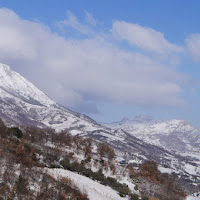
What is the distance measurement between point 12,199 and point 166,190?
178 ft

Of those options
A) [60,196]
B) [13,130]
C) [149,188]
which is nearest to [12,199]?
[60,196]

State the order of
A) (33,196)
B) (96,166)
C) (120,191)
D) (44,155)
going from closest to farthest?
(33,196)
(120,191)
(44,155)
(96,166)

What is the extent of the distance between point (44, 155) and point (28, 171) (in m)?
15.2

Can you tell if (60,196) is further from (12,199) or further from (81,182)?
(81,182)

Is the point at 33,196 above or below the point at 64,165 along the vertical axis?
below

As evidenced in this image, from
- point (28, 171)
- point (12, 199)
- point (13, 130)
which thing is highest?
point (13, 130)

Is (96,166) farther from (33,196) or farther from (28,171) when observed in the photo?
(33,196)

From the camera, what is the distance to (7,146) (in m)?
44.6

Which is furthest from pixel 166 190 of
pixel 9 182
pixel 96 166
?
pixel 9 182

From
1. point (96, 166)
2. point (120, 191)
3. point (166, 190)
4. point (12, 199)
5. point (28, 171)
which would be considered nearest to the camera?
point (12, 199)

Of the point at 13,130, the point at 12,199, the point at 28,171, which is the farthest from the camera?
the point at 13,130

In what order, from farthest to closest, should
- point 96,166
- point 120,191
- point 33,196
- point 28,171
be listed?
point 96,166
point 120,191
point 28,171
point 33,196

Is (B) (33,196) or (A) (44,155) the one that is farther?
(A) (44,155)

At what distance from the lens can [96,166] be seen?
68875mm
